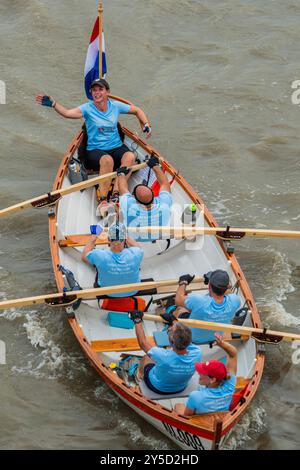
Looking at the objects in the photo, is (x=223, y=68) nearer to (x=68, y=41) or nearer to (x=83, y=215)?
(x=68, y=41)

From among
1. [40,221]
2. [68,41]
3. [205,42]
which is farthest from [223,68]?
[40,221]

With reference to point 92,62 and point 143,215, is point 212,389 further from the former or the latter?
point 92,62

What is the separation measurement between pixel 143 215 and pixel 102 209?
1322 mm

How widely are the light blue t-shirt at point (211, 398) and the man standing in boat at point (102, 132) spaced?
5.16 meters

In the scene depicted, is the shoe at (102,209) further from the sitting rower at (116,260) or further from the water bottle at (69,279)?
the sitting rower at (116,260)

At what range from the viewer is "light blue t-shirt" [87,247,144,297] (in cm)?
1032

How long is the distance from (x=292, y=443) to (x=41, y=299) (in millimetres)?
3797

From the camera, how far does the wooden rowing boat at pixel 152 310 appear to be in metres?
8.71

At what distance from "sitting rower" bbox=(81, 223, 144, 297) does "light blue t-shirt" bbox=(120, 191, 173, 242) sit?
111cm

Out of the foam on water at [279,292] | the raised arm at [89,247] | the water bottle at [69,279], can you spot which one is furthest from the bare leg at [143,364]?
the foam on water at [279,292]

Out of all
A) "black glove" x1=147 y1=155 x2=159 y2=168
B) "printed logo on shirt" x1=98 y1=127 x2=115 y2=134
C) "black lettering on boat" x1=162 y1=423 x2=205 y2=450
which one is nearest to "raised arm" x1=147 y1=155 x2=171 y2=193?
"black glove" x1=147 y1=155 x2=159 y2=168

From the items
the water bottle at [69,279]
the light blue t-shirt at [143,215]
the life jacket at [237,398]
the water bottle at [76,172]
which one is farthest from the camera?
the water bottle at [76,172]

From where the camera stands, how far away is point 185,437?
8.73m

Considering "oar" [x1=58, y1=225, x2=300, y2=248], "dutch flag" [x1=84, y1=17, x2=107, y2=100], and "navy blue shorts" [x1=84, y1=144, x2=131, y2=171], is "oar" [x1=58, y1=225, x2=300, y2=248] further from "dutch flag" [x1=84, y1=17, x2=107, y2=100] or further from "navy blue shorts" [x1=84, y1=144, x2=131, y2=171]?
"dutch flag" [x1=84, y1=17, x2=107, y2=100]
